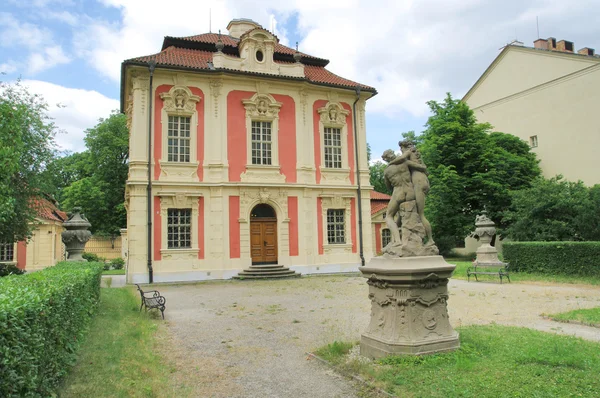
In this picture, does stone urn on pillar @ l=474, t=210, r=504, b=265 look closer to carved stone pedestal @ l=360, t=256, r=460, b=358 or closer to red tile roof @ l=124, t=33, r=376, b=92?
red tile roof @ l=124, t=33, r=376, b=92

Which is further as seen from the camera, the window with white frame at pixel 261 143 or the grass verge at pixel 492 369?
the window with white frame at pixel 261 143

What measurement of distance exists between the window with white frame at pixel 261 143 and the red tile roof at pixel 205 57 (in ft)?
9.38

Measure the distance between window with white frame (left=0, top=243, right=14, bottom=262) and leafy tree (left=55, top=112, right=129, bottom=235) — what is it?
5886 millimetres

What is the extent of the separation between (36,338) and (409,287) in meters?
4.18

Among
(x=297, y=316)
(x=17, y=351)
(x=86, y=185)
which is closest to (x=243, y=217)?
(x=297, y=316)

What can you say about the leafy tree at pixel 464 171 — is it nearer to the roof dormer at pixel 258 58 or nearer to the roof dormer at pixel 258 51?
the roof dormer at pixel 258 58

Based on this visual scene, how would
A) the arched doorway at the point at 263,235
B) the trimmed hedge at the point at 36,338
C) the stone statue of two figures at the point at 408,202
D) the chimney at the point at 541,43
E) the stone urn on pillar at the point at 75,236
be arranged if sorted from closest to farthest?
the trimmed hedge at the point at 36,338 < the stone statue of two figures at the point at 408,202 < the stone urn on pillar at the point at 75,236 < the arched doorway at the point at 263,235 < the chimney at the point at 541,43

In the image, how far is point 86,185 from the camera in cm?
3556

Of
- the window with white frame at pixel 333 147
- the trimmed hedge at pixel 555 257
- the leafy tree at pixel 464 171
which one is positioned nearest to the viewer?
the trimmed hedge at pixel 555 257

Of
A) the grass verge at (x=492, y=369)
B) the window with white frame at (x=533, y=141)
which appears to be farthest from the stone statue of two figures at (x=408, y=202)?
the window with white frame at (x=533, y=141)

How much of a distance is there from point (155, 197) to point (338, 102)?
32.9 ft

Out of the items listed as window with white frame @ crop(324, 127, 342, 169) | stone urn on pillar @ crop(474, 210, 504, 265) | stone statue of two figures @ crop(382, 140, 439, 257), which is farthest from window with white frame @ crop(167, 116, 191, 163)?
stone statue of two figures @ crop(382, 140, 439, 257)

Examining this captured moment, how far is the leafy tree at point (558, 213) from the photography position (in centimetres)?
1850

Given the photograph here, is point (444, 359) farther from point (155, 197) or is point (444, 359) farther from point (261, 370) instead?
point (155, 197)
